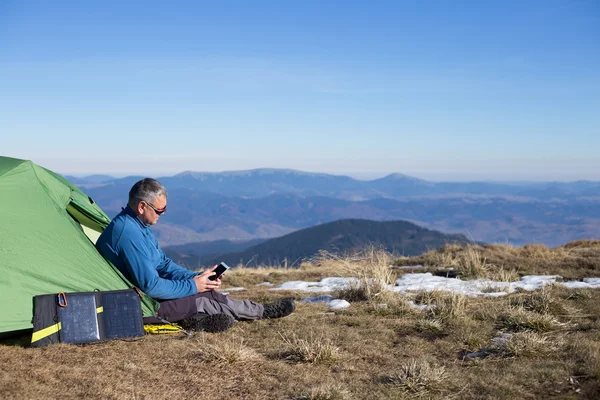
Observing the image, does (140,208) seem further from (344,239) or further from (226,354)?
(344,239)

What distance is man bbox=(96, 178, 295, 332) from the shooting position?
6.30 meters

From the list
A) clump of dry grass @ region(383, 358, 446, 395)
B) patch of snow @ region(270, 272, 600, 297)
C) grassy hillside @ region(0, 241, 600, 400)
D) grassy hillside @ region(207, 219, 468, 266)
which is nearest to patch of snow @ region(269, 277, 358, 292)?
patch of snow @ region(270, 272, 600, 297)

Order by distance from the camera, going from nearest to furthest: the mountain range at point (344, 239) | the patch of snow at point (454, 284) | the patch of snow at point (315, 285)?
the patch of snow at point (454, 284) < the patch of snow at point (315, 285) < the mountain range at point (344, 239)

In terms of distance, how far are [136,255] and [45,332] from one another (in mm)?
1291

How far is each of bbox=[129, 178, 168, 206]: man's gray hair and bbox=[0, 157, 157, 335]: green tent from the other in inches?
34.0

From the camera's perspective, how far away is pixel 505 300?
8219mm

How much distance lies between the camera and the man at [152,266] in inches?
248

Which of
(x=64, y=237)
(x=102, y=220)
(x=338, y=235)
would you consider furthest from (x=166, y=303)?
(x=338, y=235)

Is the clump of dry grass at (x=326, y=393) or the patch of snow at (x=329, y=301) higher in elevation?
the clump of dry grass at (x=326, y=393)

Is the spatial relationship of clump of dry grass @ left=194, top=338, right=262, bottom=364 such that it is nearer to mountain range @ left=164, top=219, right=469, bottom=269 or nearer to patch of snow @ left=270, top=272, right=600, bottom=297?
patch of snow @ left=270, top=272, right=600, bottom=297

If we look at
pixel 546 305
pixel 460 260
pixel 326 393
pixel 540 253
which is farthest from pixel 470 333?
pixel 540 253

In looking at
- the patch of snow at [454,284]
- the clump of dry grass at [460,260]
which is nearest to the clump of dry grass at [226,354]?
the patch of snow at [454,284]

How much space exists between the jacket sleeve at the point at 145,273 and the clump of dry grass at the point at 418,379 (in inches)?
117

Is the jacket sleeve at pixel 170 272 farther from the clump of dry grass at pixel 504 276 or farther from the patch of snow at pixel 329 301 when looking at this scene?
the clump of dry grass at pixel 504 276
